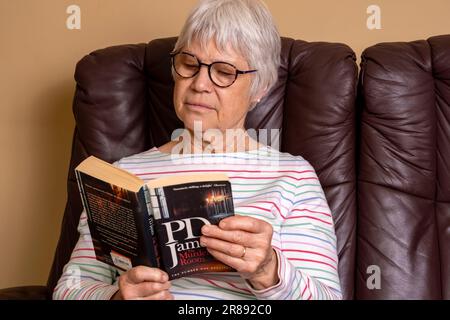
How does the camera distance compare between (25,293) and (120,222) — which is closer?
(120,222)

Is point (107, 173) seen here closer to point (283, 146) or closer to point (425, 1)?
point (283, 146)

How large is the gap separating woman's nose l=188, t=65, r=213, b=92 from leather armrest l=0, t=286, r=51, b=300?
0.70 meters

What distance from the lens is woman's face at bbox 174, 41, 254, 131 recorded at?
5.15ft

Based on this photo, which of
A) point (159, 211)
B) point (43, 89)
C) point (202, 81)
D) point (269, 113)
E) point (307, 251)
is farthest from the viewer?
point (43, 89)

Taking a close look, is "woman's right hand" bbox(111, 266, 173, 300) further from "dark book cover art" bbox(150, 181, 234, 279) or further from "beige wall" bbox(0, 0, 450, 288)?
"beige wall" bbox(0, 0, 450, 288)

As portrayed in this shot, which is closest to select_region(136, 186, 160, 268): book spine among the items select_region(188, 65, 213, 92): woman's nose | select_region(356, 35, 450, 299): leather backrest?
select_region(188, 65, 213, 92): woman's nose

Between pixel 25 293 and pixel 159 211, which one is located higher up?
pixel 159 211

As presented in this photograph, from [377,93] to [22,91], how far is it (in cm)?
128

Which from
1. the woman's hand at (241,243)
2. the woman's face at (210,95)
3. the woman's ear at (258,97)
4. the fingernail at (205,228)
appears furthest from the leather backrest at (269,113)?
the fingernail at (205,228)

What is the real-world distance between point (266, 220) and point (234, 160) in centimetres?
19

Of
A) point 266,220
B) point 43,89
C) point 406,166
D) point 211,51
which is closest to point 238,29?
point 211,51

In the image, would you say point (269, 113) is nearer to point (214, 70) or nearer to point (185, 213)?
point (214, 70)

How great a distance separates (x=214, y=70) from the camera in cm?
158
